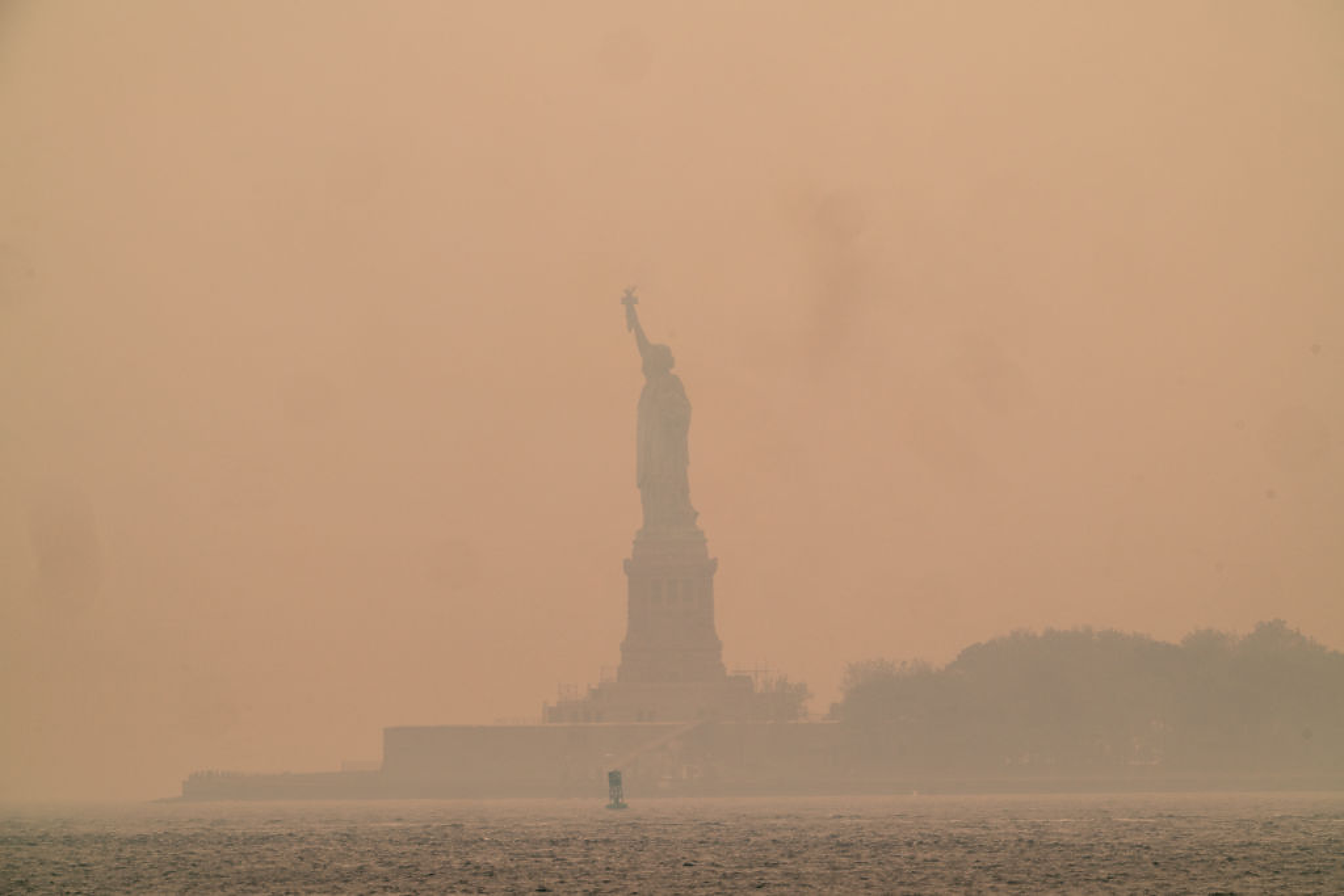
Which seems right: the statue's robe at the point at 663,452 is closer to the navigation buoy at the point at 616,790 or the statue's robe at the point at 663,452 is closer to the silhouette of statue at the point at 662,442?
the silhouette of statue at the point at 662,442

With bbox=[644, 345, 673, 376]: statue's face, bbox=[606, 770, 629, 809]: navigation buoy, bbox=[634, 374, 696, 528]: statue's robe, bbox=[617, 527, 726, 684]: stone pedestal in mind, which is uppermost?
bbox=[644, 345, 673, 376]: statue's face

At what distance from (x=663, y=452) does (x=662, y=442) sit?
0.71 metres

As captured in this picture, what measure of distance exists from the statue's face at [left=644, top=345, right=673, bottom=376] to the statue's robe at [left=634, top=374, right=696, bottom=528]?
0.60m

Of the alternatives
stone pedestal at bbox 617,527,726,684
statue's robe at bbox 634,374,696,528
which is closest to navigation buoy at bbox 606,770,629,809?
stone pedestal at bbox 617,527,726,684

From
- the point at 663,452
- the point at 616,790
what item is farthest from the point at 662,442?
the point at 616,790

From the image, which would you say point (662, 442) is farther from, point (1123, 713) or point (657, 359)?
point (1123, 713)

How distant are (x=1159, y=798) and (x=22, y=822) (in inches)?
2915

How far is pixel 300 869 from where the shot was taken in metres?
103

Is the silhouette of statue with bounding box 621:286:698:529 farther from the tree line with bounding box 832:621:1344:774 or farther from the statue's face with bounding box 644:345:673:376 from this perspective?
the tree line with bounding box 832:621:1344:774

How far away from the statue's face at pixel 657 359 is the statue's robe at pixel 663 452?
1.97 feet

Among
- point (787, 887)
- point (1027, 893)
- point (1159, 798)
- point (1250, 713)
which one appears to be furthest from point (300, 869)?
point (1250, 713)

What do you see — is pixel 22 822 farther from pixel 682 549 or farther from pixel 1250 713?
pixel 1250 713

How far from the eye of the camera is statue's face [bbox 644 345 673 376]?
604 ft

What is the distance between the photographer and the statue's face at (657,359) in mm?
184000
